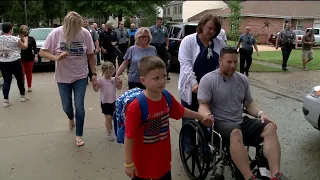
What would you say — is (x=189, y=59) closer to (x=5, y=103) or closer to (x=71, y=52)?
(x=71, y=52)

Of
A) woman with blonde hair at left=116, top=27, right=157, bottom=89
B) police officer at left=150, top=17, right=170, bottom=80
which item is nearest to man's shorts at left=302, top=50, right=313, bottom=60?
police officer at left=150, top=17, right=170, bottom=80

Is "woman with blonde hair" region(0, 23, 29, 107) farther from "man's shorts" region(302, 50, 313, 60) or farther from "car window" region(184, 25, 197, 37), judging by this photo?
"man's shorts" region(302, 50, 313, 60)

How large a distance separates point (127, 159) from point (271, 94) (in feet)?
21.5

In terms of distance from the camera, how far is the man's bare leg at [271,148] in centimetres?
280

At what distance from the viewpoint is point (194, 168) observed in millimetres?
3537

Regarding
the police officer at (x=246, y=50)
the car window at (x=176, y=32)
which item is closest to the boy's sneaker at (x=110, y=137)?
the police officer at (x=246, y=50)

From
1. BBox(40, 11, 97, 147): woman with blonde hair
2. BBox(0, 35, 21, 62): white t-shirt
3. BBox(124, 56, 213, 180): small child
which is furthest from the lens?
BBox(0, 35, 21, 62): white t-shirt

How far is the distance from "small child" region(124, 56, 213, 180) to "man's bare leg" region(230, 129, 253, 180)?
0.66 meters

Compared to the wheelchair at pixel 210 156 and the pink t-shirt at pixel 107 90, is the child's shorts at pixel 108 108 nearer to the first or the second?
the pink t-shirt at pixel 107 90

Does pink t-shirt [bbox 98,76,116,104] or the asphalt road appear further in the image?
pink t-shirt [bbox 98,76,116,104]

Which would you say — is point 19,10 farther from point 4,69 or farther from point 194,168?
point 194,168

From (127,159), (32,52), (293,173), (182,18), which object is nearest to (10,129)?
(32,52)

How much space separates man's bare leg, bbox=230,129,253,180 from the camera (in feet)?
9.14

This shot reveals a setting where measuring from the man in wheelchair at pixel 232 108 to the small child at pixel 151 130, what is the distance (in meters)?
0.74
